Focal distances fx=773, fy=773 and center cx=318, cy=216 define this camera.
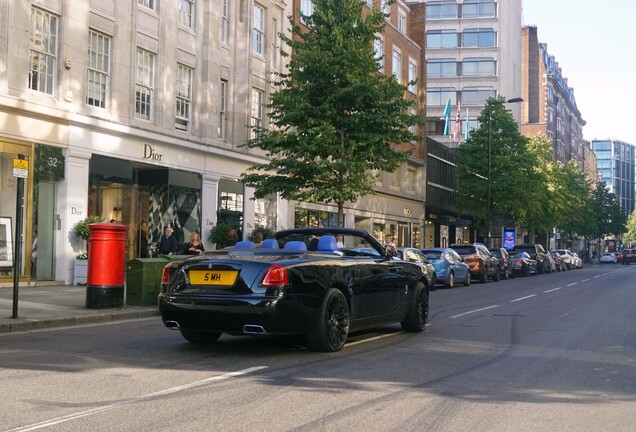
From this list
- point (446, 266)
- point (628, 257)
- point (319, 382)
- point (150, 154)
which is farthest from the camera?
point (628, 257)

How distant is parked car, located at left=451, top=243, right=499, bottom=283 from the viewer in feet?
105

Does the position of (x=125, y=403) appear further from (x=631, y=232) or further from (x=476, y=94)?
(x=631, y=232)

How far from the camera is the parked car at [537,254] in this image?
44.7m

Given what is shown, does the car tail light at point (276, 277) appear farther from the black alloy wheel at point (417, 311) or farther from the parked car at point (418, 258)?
the parked car at point (418, 258)

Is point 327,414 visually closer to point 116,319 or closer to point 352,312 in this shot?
point 352,312

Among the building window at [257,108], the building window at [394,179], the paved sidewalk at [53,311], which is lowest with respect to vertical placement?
the paved sidewalk at [53,311]

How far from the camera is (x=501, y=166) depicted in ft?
164

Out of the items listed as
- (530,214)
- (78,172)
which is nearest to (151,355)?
(78,172)

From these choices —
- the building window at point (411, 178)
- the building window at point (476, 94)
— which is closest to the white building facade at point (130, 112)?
the building window at point (411, 178)

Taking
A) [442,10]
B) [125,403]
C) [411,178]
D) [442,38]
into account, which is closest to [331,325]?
[125,403]

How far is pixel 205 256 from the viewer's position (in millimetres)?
8938

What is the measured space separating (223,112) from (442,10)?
54311 mm

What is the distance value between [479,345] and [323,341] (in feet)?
8.26

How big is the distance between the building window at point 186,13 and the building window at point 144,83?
2360mm
